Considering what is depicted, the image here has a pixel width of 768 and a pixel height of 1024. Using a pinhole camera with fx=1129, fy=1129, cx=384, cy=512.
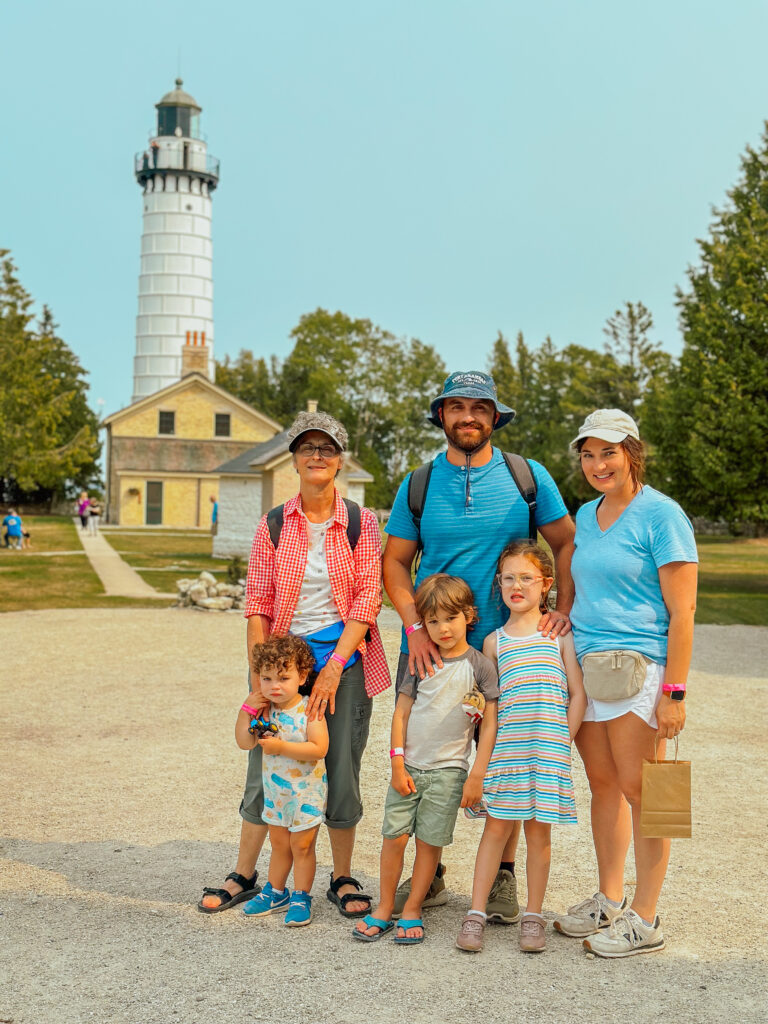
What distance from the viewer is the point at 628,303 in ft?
188

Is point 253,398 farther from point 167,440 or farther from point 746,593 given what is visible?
point 746,593

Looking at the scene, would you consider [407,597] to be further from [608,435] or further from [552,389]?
[552,389]

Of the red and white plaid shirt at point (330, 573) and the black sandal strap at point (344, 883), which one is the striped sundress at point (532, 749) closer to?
the red and white plaid shirt at point (330, 573)

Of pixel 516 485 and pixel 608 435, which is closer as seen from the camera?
pixel 608 435

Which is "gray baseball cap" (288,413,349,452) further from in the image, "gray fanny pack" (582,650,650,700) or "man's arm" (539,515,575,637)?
"gray fanny pack" (582,650,650,700)

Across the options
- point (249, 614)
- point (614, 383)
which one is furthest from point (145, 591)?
point (614, 383)

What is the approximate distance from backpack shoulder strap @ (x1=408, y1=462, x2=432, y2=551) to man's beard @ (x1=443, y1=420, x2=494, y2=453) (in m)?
0.19

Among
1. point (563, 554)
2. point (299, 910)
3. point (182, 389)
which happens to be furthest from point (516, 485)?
point (182, 389)

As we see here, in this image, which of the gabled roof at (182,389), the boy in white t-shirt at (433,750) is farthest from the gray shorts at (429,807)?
the gabled roof at (182,389)

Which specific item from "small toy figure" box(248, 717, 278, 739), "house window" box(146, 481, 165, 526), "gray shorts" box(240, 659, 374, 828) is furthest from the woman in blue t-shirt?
"house window" box(146, 481, 165, 526)

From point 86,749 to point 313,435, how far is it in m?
4.48

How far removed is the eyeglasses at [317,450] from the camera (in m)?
4.91

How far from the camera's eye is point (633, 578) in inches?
176

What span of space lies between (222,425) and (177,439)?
2.30 m
